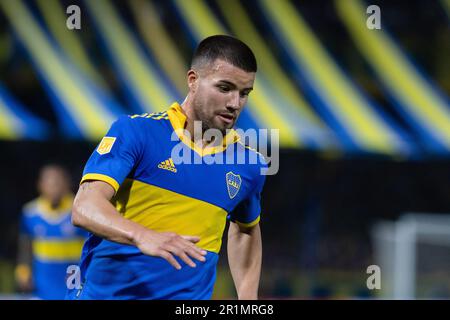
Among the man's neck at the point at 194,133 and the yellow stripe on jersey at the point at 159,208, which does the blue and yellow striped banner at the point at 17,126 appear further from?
the yellow stripe on jersey at the point at 159,208

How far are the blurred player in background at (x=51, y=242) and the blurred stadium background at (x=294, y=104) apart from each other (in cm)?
185

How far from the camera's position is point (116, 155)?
3.47 meters

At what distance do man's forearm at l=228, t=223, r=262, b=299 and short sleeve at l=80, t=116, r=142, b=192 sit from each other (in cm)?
77

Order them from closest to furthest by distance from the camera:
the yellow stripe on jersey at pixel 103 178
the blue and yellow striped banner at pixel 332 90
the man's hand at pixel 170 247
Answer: the man's hand at pixel 170 247, the yellow stripe on jersey at pixel 103 178, the blue and yellow striped banner at pixel 332 90

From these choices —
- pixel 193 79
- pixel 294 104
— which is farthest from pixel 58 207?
pixel 193 79

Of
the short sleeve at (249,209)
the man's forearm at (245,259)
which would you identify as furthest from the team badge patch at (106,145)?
the man's forearm at (245,259)

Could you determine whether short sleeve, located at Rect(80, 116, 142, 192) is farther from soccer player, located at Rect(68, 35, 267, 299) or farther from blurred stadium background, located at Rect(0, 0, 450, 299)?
blurred stadium background, located at Rect(0, 0, 450, 299)

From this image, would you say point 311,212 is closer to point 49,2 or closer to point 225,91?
point 49,2

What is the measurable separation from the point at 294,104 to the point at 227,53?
9.38 meters

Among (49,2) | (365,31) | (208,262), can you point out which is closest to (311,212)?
(365,31)

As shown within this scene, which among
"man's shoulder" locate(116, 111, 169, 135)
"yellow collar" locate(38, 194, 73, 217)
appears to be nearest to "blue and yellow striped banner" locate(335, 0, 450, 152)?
"yellow collar" locate(38, 194, 73, 217)

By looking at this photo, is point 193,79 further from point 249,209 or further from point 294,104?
point 294,104

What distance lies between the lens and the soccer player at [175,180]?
3.56 meters

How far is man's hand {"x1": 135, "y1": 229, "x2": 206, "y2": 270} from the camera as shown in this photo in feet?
9.90
